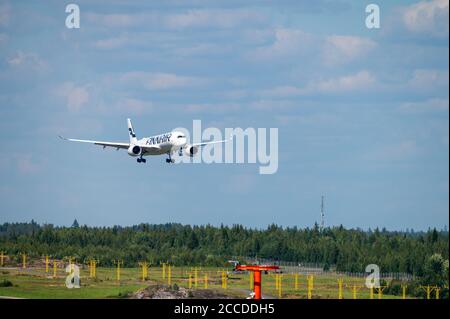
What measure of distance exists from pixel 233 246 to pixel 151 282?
47.2 m

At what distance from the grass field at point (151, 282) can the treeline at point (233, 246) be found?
8.50m

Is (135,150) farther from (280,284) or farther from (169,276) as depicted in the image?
(280,284)

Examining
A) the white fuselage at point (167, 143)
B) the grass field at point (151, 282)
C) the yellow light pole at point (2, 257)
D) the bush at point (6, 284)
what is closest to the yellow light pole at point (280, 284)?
the grass field at point (151, 282)

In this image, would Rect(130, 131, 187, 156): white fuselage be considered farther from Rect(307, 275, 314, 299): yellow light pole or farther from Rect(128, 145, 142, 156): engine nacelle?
Rect(307, 275, 314, 299): yellow light pole

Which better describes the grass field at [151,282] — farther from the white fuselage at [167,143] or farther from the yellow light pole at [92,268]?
the white fuselage at [167,143]

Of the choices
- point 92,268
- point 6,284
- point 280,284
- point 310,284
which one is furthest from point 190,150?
point 6,284

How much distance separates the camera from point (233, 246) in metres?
169

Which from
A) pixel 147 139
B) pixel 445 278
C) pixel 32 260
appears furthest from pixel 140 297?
pixel 147 139

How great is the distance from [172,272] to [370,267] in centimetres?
1979

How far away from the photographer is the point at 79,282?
118688mm

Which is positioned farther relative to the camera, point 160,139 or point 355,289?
point 160,139

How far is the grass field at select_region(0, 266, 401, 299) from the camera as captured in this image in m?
108

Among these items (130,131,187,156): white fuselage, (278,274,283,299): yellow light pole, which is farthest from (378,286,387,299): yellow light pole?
(130,131,187,156): white fuselage
